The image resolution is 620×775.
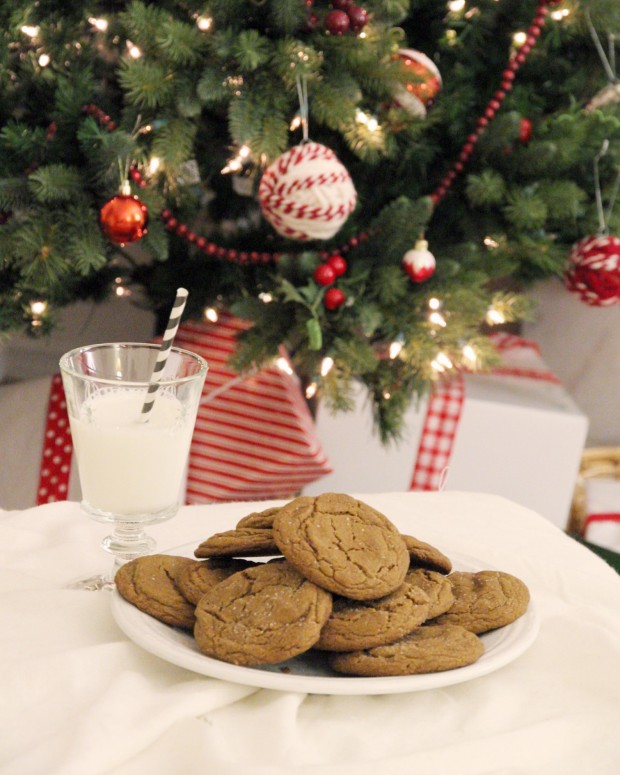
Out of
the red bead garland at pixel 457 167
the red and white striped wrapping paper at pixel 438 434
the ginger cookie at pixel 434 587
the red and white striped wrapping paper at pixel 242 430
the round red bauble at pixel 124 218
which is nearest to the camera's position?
the ginger cookie at pixel 434 587

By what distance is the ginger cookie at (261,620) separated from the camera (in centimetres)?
58

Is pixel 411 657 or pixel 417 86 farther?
pixel 417 86

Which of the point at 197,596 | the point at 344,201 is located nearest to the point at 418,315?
the point at 344,201

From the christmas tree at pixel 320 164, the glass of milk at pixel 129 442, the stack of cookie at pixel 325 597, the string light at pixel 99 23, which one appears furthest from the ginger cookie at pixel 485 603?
the string light at pixel 99 23

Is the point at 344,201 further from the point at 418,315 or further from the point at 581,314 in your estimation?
the point at 581,314

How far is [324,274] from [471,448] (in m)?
0.57

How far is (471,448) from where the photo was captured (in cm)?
177

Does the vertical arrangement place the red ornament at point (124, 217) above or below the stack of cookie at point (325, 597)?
above

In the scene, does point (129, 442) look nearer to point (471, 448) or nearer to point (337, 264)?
point (337, 264)

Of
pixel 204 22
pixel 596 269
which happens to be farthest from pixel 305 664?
pixel 596 269

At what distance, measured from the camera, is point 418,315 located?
4.78ft

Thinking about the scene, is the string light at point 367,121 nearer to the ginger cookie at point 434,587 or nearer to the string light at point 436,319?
the string light at point 436,319

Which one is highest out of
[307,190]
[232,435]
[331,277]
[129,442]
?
[307,190]

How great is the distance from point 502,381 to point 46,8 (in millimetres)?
1117
